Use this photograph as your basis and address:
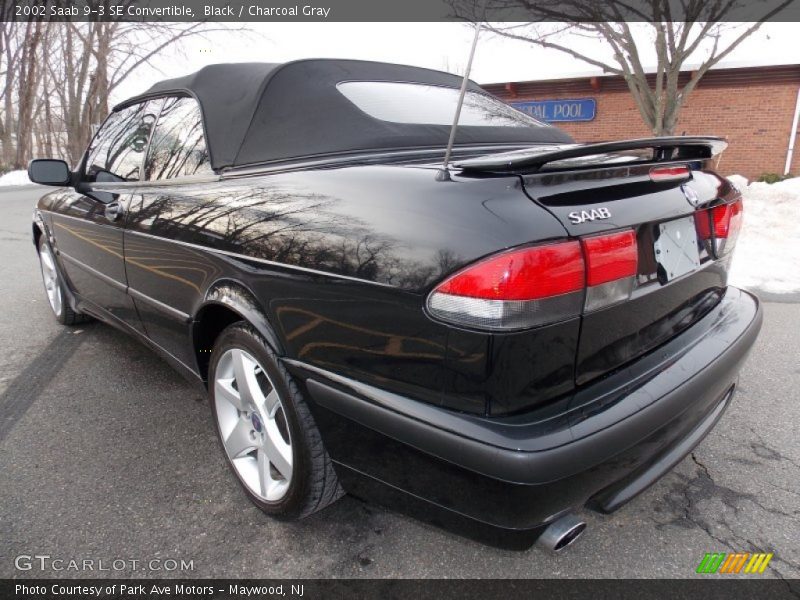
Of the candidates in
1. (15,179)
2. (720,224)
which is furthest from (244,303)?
(15,179)

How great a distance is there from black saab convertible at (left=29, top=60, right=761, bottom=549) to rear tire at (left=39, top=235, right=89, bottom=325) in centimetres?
196

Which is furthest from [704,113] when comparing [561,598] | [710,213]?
[561,598]

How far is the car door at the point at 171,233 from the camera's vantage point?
7.18 feet

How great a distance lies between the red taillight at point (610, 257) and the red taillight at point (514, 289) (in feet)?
0.11

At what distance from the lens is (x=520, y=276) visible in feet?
4.27

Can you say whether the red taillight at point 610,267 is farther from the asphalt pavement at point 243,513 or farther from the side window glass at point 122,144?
the side window glass at point 122,144

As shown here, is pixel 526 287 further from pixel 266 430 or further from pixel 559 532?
pixel 266 430

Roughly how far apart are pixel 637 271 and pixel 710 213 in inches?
24.2

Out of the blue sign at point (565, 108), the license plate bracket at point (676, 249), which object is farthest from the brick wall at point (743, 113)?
the license plate bracket at point (676, 249)

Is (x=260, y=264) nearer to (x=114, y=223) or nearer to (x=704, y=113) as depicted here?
(x=114, y=223)

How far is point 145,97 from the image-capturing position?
2986 mm

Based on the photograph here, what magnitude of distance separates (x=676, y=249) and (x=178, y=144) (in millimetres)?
2176

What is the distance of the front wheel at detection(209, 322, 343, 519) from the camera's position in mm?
1768

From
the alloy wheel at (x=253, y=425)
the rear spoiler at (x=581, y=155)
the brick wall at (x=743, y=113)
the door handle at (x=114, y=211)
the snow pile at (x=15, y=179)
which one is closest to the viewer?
the rear spoiler at (x=581, y=155)
